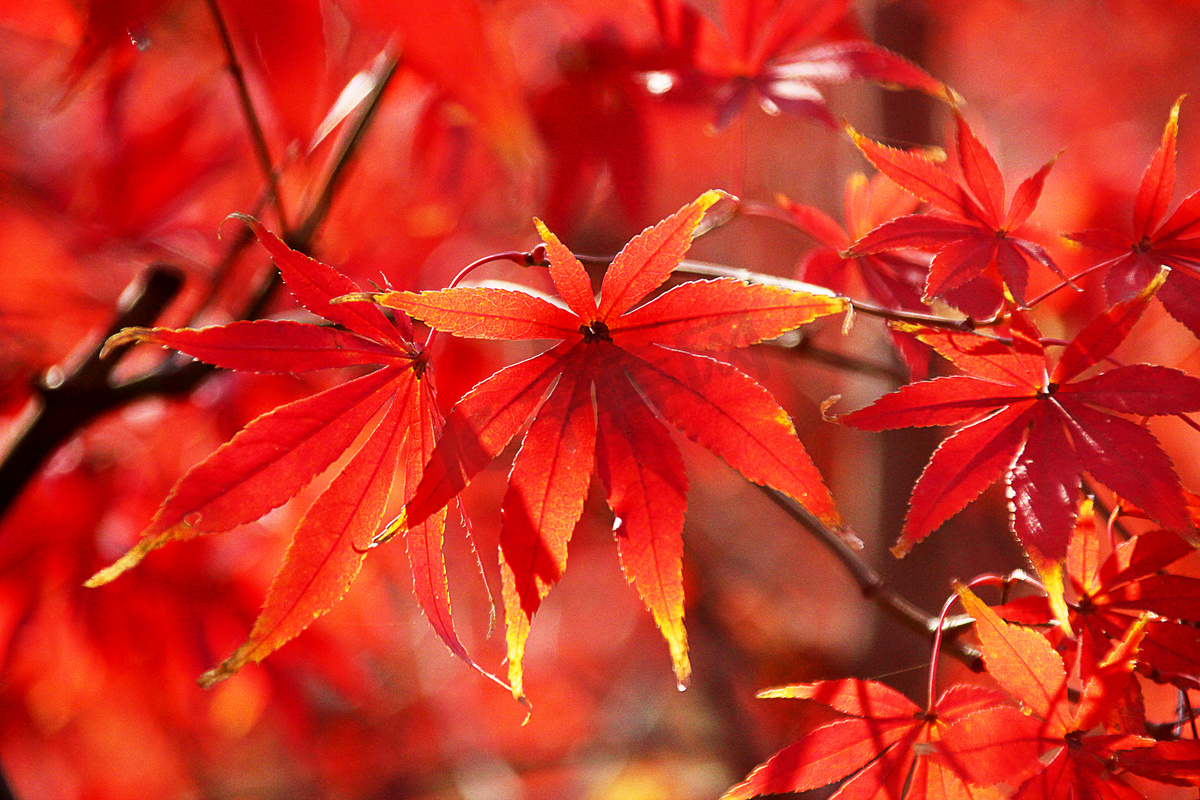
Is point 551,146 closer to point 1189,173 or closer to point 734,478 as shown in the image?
point 734,478

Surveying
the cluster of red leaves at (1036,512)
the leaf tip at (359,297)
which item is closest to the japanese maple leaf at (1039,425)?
the cluster of red leaves at (1036,512)

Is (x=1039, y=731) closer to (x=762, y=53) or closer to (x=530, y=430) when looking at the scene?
(x=530, y=430)

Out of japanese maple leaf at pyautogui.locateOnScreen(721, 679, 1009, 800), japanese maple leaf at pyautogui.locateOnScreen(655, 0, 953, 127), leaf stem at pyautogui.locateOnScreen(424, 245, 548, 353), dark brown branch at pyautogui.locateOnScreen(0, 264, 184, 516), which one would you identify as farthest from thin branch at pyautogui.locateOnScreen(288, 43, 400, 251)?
japanese maple leaf at pyautogui.locateOnScreen(721, 679, 1009, 800)

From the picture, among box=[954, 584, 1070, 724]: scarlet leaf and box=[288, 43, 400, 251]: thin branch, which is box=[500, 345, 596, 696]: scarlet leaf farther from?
box=[288, 43, 400, 251]: thin branch

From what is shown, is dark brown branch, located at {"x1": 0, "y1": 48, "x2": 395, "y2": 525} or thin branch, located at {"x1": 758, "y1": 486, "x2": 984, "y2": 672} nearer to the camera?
thin branch, located at {"x1": 758, "y1": 486, "x2": 984, "y2": 672}

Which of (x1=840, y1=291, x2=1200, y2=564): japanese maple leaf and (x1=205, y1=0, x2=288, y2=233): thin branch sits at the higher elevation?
(x1=205, y1=0, x2=288, y2=233): thin branch

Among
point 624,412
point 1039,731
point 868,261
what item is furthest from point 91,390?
point 1039,731

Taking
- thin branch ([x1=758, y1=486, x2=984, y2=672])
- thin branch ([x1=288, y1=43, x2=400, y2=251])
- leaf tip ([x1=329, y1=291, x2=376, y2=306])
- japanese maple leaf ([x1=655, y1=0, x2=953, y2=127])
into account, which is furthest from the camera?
thin branch ([x1=288, y1=43, x2=400, y2=251])

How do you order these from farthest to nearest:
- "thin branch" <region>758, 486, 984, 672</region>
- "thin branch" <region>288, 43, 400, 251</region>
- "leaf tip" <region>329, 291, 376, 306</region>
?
"thin branch" <region>288, 43, 400, 251</region>
"thin branch" <region>758, 486, 984, 672</region>
"leaf tip" <region>329, 291, 376, 306</region>
